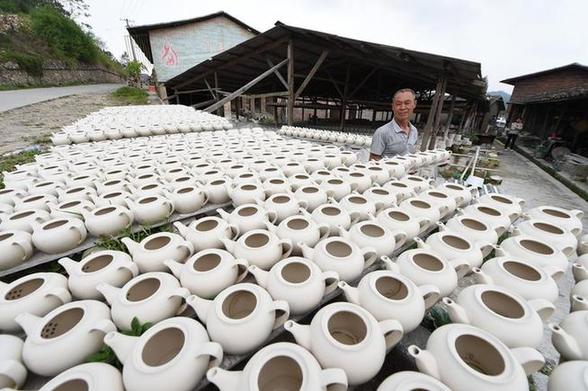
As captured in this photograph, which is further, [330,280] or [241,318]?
[330,280]

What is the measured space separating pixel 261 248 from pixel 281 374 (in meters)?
0.61

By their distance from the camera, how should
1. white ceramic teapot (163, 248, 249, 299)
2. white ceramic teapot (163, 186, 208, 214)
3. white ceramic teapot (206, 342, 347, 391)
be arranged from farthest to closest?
white ceramic teapot (163, 186, 208, 214) < white ceramic teapot (163, 248, 249, 299) < white ceramic teapot (206, 342, 347, 391)

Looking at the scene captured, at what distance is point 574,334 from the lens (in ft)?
3.26

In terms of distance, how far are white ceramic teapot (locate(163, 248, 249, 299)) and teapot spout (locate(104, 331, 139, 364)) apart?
312mm

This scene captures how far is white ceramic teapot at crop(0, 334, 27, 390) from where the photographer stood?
2.89 ft

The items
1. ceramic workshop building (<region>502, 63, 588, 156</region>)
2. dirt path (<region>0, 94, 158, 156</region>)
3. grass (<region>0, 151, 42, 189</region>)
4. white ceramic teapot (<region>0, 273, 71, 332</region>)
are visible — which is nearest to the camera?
white ceramic teapot (<region>0, 273, 71, 332</region>)

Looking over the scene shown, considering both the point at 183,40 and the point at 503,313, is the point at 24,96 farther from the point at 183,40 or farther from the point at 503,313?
the point at 503,313

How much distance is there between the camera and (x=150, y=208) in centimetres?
186

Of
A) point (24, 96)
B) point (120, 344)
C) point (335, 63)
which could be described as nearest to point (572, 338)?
point (120, 344)

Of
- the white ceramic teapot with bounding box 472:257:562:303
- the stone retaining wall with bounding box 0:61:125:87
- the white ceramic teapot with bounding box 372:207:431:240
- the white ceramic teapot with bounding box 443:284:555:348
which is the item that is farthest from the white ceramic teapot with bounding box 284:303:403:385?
Result: the stone retaining wall with bounding box 0:61:125:87

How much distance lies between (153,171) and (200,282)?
6.42 feet

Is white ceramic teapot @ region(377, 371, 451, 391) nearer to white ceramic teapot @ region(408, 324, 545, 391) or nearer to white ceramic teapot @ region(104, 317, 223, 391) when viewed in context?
white ceramic teapot @ region(408, 324, 545, 391)

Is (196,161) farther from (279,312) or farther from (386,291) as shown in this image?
(386,291)

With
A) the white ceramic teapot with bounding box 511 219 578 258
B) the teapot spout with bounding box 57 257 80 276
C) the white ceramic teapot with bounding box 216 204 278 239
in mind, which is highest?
the white ceramic teapot with bounding box 511 219 578 258
